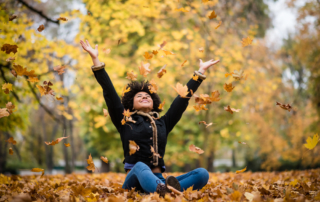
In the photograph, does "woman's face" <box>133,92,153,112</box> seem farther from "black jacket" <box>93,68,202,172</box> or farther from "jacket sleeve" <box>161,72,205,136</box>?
"jacket sleeve" <box>161,72,205,136</box>

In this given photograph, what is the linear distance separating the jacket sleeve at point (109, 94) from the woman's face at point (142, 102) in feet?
0.70

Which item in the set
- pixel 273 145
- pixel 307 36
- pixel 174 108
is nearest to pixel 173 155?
pixel 273 145

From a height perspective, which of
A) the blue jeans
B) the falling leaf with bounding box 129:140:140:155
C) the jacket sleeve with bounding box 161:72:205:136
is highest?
the jacket sleeve with bounding box 161:72:205:136

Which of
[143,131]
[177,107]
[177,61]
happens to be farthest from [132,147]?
[177,61]

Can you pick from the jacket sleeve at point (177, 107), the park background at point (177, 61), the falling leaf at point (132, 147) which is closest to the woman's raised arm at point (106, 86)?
the falling leaf at point (132, 147)

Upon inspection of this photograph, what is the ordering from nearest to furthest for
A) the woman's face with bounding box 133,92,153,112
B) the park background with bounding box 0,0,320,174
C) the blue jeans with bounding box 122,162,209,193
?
1. the blue jeans with bounding box 122,162,209,193
2. the woman's face with bounding box 133,92,153,112
3. the park background with bounding box 0,0,320,174

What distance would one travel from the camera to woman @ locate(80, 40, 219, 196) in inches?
87.9

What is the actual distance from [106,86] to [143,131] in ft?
1.95

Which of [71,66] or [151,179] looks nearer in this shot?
[151,179]

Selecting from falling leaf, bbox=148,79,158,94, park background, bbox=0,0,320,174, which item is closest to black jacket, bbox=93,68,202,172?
falling leaf, bbox=148,79,158,94

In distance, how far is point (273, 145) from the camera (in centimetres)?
1058

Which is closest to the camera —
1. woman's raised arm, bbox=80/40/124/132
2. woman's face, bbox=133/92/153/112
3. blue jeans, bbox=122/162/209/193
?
blue jeans, bbox=122/162/209/193

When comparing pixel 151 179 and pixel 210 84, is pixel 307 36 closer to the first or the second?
pixel 210 84

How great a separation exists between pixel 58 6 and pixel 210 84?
10093 millimetres
